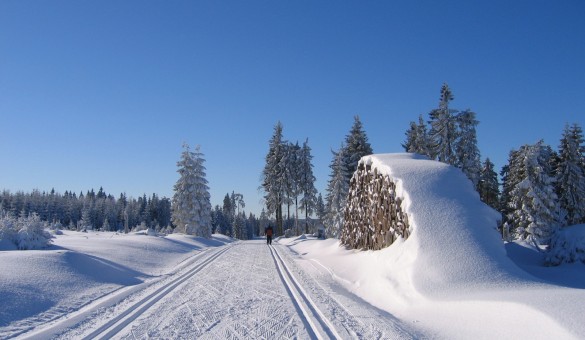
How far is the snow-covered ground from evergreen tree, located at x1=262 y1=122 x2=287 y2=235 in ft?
106

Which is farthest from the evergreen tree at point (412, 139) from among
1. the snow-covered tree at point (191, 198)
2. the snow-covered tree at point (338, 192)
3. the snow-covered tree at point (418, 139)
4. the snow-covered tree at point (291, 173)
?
the snow-covered tree at point (191, 198)

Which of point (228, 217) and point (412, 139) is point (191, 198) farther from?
point (228, 217)

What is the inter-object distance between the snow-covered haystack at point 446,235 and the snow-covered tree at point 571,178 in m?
22.1

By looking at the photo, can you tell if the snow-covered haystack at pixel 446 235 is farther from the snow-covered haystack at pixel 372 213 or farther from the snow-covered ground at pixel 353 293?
the snow-covered haystack at pixel 372 213

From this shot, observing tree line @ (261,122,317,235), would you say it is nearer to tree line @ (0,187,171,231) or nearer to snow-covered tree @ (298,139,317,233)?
snow-covered tree @ (298,139,317,233)

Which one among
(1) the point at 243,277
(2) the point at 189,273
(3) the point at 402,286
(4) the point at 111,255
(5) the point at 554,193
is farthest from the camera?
(5) the point at 554,193

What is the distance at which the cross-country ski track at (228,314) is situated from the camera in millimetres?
6637

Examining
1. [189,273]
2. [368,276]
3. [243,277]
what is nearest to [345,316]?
[368,276]

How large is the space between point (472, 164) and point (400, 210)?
21.3 metres

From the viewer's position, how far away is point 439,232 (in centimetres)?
1126

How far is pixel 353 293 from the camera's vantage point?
454 inches

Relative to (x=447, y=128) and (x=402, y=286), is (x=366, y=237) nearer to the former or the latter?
(x=402, y=286)

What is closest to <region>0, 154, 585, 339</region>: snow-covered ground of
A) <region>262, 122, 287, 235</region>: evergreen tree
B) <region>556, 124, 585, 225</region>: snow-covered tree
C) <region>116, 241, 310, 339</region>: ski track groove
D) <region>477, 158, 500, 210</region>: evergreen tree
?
<region>116, 241, 310, 339</region>: ski track groove

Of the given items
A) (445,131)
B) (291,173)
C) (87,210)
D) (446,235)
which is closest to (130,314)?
(446,235)
